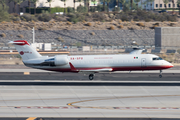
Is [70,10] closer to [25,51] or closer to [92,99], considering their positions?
[25,51]

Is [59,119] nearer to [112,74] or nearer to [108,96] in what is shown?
[108,96]

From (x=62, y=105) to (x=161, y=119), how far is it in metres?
8.29

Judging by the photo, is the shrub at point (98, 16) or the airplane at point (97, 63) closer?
the airplane at point (97, 63)

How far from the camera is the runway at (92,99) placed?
874 inches

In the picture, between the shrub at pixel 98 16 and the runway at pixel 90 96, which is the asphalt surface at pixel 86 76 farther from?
the shrub at pixel 98 16

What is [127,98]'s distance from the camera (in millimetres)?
27688

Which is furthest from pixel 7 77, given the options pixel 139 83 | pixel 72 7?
pixel 72 7

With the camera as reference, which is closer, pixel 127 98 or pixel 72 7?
pixel 127 98

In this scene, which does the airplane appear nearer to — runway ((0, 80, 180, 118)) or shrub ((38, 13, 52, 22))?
runway ((0, 80, 180, 118))

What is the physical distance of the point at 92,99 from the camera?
27.4 meters

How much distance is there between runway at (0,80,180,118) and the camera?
72.8ft

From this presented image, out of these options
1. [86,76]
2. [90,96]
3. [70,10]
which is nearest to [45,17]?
[70,10]

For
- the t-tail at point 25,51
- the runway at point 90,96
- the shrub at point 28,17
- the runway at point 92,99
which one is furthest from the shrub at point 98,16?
the runway at point 92,99

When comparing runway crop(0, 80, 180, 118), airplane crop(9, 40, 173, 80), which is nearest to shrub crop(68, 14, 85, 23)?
airplane crop(9, 40, 173, 80)
